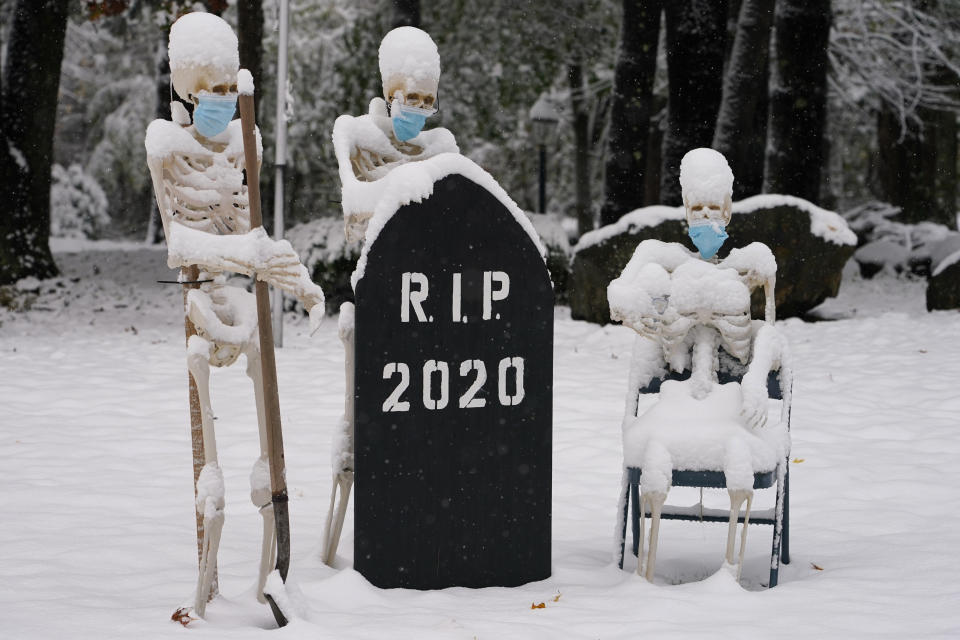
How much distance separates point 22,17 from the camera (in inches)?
556

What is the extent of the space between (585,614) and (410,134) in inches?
80.5

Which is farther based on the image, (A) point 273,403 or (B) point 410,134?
(B) point 410,134

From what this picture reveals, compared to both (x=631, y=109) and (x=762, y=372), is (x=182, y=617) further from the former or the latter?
(x=631, y=109)

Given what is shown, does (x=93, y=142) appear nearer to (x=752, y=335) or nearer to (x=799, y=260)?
(x=799, y=260)

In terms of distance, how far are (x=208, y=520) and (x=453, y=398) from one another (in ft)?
3.41

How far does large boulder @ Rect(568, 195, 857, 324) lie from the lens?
11633 millimetres

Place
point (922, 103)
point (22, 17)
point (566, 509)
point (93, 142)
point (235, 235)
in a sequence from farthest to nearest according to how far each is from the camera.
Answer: point (93, 142) → point (922, 103) → point (22, 17) → point (566, 509) → point (235, 235)

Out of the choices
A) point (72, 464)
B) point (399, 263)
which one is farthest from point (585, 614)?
point (72, 464)

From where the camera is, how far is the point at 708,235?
4.31 m

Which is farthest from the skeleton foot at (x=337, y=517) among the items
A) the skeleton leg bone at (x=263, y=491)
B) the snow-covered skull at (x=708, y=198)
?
the snow-covered skull at (x=708, y=198)

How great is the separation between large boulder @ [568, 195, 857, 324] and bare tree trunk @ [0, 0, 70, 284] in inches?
296

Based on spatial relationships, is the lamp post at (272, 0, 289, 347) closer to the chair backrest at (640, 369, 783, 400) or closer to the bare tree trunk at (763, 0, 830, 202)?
the chair backrest at (640, 369, 783, 400)

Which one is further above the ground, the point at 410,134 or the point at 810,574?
the point at 410,134

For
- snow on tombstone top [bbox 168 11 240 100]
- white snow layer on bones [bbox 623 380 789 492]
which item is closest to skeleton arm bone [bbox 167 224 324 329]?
snow on tombstone top [bbox 168 11 240 100]
